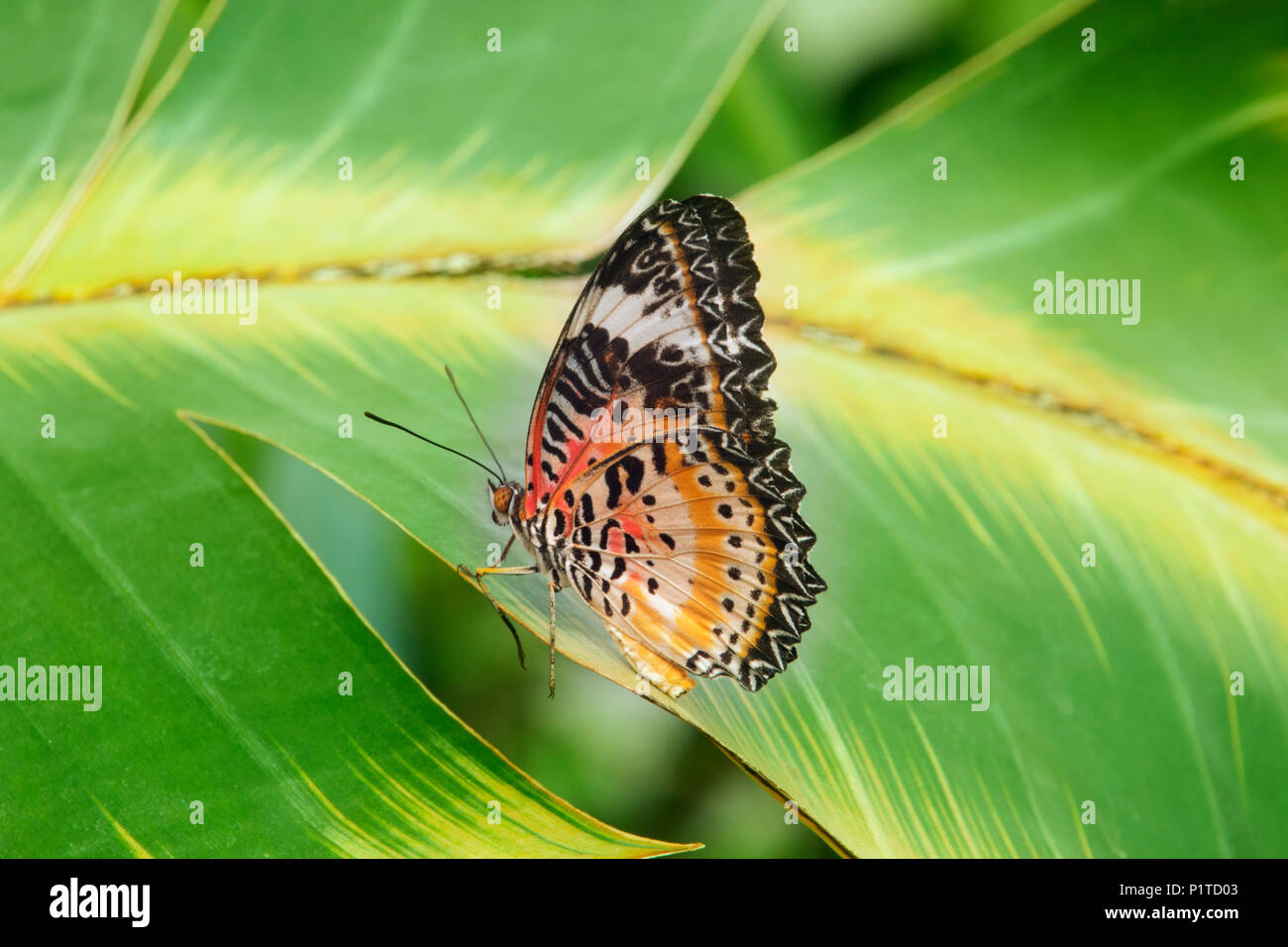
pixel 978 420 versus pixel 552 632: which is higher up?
pixel 978 420

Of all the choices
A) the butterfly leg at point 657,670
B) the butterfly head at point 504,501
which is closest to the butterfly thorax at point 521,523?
the butterfly head at point 504,501

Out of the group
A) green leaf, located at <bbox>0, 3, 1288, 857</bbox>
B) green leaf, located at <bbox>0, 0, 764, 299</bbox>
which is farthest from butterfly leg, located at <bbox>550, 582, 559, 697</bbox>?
green leaf, located at <bbox>0, 0, 764, 299</bbox>

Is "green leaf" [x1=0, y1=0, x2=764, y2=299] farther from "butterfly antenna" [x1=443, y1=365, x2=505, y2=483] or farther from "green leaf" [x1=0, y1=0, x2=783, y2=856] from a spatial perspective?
"butterfly antenna" [x1=443, y1=365, x2=505, y2=483]

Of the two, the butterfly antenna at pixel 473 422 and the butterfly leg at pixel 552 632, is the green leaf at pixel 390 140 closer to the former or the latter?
the butterfly antenna at pixel 473 422

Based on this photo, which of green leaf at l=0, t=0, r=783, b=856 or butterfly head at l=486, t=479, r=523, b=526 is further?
butterfly head at l=486, t=479, r=523, b=526

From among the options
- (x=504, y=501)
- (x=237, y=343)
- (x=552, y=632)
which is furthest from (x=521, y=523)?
(x=237, y=343)

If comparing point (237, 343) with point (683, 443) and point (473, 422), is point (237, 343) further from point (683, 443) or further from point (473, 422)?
point (683, 443)

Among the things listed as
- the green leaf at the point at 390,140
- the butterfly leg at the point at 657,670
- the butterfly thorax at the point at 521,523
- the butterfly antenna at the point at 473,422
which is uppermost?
the green leaf at the point at 390,140
